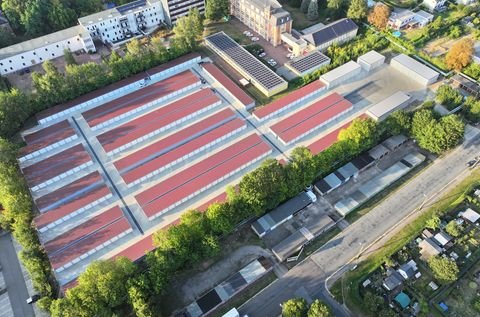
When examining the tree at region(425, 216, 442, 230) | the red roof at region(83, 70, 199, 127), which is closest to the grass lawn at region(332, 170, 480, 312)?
the tree at region(425, 216, 442, 230)

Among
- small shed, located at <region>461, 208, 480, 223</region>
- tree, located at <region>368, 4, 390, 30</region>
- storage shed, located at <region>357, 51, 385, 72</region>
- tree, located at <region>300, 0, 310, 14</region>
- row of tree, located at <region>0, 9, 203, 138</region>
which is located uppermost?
tree, located at <region>300, 0, 310, 14</region>

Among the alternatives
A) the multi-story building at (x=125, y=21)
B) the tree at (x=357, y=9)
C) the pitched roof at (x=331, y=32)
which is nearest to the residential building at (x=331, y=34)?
the pitched roof at (x=331, y=32)

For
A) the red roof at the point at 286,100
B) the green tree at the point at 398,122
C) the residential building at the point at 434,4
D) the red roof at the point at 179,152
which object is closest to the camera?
the red roof at the point at 179,152

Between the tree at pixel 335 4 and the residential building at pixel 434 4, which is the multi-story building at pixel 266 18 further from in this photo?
the residential building at pixel 434 4

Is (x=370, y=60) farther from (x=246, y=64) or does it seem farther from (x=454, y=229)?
(x=454, y=229)

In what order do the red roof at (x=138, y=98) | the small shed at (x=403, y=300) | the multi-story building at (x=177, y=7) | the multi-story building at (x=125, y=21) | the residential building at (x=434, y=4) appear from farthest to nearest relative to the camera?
1. the residential building at (x=434, y=4)
2. the multi-story building at (x=177, y=7)
3. the multi-story building at (x=125, y=21)
4. the red roof at (x=138, y=98)
5. the small shed at (x=403, y=300)

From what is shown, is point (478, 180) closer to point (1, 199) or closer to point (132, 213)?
point (132, 213)

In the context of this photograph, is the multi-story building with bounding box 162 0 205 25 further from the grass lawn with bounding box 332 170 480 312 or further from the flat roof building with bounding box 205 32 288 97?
the grass lawn with bounding box 332 170 480 312
